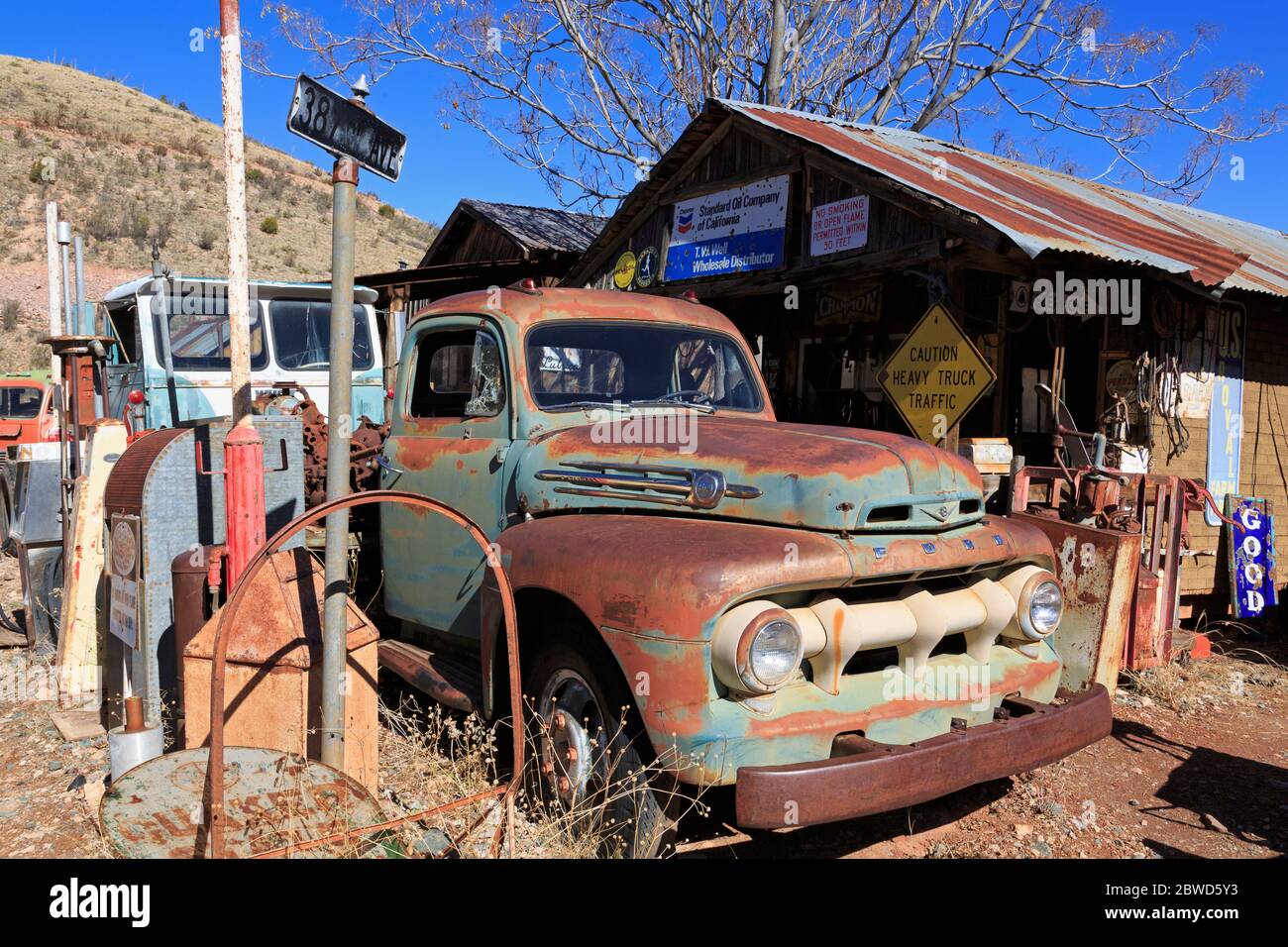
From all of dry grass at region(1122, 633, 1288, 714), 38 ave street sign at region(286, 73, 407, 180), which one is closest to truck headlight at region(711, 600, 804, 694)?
38 ave street sign at region(286, 73, 407, 180)

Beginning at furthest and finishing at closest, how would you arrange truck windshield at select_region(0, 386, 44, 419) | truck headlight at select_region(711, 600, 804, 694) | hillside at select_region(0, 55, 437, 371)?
1. hillside at select_region(0, 55, 437, 371)
2. truck windshield at select_region(0, 386, 44, 419)
3. truck headlight at select_region(711, 600, 804, 694)

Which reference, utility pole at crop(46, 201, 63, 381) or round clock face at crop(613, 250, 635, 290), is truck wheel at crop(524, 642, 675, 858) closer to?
utility pole at crop(46, 201, 63, 381)

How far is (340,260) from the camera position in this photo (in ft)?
9.89

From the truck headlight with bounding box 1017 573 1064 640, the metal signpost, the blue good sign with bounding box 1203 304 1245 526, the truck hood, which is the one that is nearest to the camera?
the metal signpost

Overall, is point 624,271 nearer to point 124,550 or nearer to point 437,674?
point 124,550

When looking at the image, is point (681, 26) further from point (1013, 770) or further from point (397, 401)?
point (1013, 770)

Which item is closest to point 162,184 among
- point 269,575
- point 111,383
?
point 111,383

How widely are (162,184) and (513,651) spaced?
122ft

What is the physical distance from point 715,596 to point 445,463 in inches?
77.7

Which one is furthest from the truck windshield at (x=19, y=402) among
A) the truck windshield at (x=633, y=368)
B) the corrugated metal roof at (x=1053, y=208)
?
the truck windshield at (x=633, y=368)

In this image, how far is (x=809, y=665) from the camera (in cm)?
308

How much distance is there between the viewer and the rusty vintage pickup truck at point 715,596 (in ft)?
9.23

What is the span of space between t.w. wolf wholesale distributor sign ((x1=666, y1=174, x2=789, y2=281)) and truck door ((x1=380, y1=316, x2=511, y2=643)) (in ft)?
15.9

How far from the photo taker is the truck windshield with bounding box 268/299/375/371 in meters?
9.09
